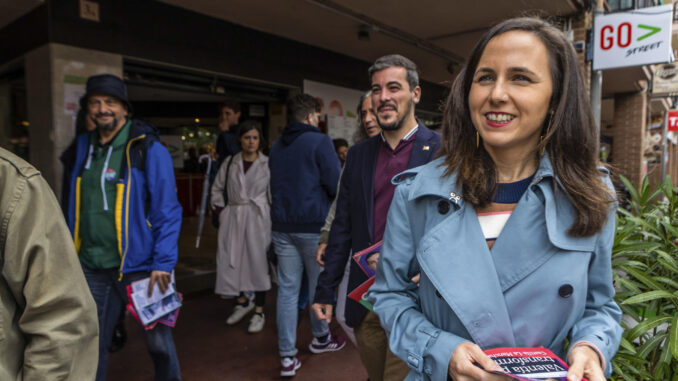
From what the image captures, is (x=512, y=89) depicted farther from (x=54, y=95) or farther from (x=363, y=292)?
(x=54, y=95)

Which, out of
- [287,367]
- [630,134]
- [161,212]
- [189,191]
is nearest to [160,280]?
[161,212]

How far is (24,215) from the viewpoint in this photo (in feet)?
3.60

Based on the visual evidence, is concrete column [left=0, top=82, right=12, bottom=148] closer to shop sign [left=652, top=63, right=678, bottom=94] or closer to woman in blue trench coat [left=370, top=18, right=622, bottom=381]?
woman in blue trench coat [left=370, top=18, right=622, bottom=381]

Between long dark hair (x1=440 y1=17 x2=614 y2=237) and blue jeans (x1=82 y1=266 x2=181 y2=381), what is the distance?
2089mm

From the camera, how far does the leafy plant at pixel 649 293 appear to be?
195 cm

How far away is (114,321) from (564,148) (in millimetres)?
2637

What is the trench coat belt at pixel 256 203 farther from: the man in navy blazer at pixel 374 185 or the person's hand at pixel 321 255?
the man in navy blazer at pixel 374 185

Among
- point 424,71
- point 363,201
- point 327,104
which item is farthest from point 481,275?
point 424,71

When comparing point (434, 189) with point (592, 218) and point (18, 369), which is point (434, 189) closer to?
point (592, 218)

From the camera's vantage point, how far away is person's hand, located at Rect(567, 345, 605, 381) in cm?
105

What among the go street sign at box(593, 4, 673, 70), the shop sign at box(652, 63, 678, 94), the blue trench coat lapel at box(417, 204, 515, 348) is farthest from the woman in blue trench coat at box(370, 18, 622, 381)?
the shop sign at box(652, 63, 678, 94)

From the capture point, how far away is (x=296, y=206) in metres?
3.56

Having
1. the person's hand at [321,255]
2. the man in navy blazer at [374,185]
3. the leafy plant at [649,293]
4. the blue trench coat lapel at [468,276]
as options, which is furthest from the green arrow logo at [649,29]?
the blue trench coat lapel at [468,276]

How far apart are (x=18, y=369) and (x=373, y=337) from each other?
1461 mm
